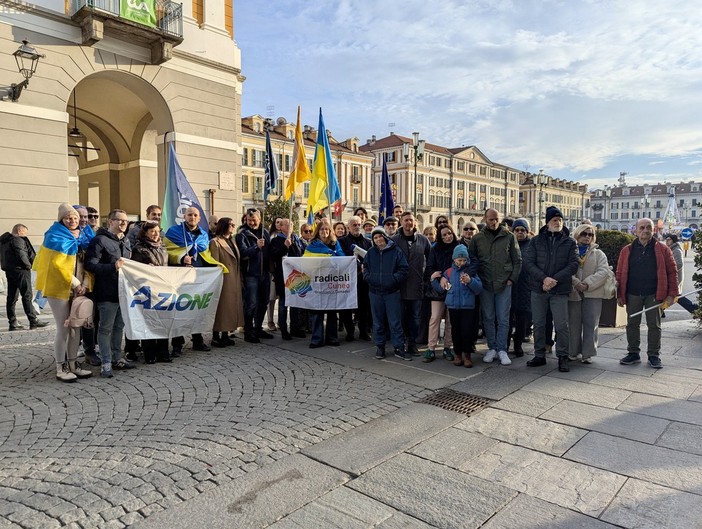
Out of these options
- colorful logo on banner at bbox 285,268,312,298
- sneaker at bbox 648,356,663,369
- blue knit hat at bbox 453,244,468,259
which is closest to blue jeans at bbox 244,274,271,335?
colorful logo on banner at bbox 285,268,312,298

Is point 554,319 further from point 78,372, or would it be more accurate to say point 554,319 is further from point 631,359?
point 78,372

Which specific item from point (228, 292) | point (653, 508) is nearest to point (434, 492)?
point (653, 508)

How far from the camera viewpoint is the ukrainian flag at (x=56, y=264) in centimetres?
568

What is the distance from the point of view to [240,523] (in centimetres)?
296

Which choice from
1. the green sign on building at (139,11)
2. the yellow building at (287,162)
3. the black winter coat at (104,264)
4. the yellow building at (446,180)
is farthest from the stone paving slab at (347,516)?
the yellow building at (446,180)

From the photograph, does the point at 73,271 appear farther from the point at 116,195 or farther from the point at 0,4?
the point at 116,195

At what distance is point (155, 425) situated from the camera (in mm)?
4504

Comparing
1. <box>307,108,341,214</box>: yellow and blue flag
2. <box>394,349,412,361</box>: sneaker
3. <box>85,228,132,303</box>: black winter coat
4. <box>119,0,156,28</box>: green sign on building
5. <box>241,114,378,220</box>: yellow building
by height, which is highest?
<box>241,114,378,220</box>: yellow building

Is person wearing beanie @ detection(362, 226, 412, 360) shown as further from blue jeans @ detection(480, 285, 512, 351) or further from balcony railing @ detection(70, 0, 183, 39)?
balcony railing @ detection(70, 0, 183, 39)

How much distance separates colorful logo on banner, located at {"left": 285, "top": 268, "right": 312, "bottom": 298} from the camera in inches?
316

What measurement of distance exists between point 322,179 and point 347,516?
24.4 ft

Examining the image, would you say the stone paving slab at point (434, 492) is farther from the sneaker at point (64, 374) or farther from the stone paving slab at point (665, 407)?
the sneaker at point (64, 374)

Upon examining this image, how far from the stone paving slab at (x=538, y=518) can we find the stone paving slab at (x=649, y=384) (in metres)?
2.99

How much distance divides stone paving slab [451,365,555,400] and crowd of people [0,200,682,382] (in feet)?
0.97
